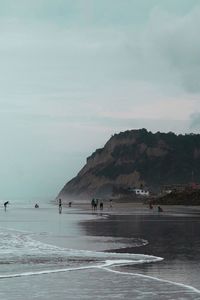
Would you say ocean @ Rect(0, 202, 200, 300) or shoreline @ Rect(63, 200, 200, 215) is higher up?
shoreline @ Rect(63, 200, 200, 215)

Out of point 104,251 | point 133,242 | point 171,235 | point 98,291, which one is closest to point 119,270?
point 98,291

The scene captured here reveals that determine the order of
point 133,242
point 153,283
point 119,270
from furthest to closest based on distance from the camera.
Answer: point 133,242
point 119,270
point 153,283

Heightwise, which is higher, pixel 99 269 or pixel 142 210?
pixel 142 210

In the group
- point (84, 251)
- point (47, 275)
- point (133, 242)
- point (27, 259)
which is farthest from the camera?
point (133, 242)

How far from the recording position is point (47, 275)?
14578 mm

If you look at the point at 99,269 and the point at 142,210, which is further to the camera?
the point at 142,210

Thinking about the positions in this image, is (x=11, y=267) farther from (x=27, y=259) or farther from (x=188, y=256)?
(x=188, y=256)

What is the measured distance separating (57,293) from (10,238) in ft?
46.2

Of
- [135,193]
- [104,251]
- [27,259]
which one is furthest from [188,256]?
[135,193]

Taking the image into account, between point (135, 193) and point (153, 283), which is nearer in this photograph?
point (153, 283)

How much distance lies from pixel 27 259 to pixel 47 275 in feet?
12.0

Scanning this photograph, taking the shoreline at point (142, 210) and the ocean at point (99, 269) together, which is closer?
the ocean at point (99, 269)

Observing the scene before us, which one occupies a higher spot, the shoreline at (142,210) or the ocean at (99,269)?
the shoreline at (142,210)

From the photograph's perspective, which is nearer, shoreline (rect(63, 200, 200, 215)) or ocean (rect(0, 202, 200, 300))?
ocean (rect(0, 202, 200, 300))
